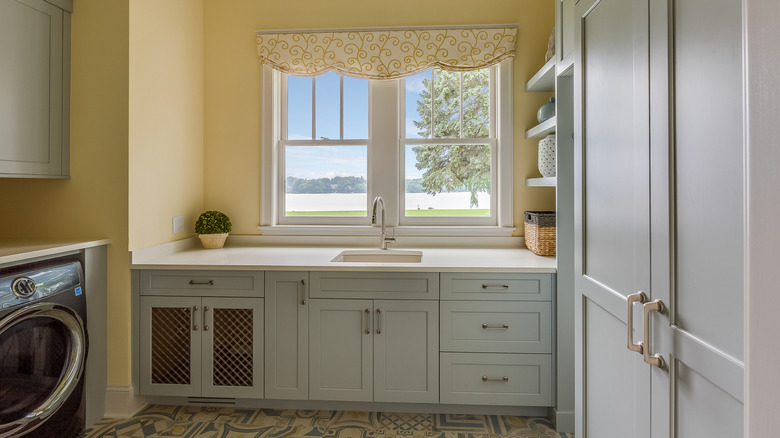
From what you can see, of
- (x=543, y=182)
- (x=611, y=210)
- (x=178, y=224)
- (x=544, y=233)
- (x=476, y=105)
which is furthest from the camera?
(x=476, y=105)

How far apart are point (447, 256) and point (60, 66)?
2378 mm

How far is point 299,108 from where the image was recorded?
328 cm

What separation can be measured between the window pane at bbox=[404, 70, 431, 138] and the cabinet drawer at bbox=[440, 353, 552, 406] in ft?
5.32

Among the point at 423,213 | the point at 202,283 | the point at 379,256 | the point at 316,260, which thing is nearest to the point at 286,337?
the point at 316,260

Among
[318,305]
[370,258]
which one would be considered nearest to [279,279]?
[318,305]

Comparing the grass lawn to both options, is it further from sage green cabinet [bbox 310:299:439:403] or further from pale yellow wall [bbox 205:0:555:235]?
sage green cabinet [bbox 310:299:439:403]

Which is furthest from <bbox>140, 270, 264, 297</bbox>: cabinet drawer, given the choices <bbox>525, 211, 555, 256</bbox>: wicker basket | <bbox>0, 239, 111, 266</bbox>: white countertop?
<bbox>525, 211, 555, 256</bbox>: wicker basket

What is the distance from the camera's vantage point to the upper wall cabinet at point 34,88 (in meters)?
2.06

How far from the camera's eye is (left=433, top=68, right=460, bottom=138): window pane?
320 centimetres

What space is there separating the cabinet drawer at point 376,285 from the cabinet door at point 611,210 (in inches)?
35.4

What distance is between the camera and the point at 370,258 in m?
2.99

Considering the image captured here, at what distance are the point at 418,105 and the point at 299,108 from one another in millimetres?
881

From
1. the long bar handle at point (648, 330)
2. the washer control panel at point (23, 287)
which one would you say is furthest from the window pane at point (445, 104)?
the washer control panel at point (23, 287)

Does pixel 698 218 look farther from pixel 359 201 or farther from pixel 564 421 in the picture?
pixel 359 201
